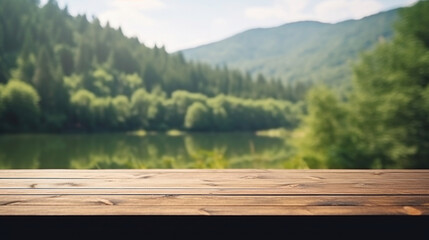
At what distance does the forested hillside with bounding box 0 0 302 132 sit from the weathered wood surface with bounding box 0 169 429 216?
4272 cm

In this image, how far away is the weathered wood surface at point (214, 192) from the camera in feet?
3.28

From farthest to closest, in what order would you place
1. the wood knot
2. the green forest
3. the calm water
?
the calm water → the green forest → the wood knot

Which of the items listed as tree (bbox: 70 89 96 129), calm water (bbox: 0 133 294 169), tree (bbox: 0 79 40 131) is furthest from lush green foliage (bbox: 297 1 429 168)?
tree (bbox: 70 89 96 129)

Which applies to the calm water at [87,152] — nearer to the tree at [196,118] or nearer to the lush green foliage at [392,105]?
the lush green foliage at [392,105]

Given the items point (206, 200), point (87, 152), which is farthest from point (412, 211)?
point (87, 152)

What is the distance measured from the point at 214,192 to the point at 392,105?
1612 cm

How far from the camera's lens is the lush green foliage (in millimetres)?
14852

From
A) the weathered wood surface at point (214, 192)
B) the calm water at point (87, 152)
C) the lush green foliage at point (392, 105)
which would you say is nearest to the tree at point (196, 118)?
the calm water at point (87, 152)

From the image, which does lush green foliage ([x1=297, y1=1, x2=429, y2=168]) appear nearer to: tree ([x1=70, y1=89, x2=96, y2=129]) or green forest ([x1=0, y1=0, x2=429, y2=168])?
green forest ([x1=0, y1=0, x2=429, y2=168])

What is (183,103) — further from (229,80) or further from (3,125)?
(3,125)

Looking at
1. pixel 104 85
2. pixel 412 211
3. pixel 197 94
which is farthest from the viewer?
pixel 197 94

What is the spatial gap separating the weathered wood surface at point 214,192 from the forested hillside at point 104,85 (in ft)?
140

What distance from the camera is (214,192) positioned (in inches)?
47.7

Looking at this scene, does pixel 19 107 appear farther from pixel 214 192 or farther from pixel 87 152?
pixel 214 192
